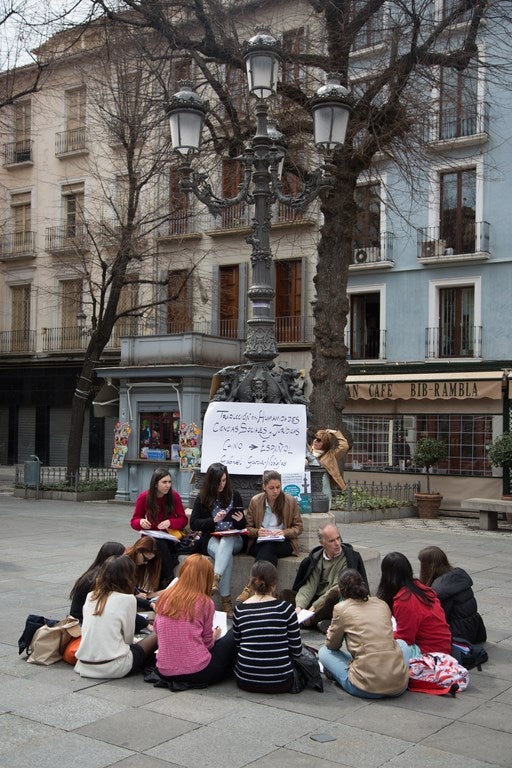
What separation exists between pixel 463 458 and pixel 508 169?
8.20 m

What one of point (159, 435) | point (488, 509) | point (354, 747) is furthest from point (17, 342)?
point (354, 747)

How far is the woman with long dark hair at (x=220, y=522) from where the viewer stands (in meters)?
8.09

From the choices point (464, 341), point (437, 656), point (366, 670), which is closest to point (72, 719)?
point (366, 670)

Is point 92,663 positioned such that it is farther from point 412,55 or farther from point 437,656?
point 412,55

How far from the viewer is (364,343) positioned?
26.9m

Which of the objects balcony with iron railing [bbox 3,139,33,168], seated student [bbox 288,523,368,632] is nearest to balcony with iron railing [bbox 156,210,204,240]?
balcony with iron railing [bbox 3,139,33,168]

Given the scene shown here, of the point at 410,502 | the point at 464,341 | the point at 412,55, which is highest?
the point at 412,55

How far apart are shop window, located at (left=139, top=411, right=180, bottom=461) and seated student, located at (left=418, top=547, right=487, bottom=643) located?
50.4 ft

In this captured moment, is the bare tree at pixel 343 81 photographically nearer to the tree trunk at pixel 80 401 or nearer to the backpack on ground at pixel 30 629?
the tree trunk at pixel 80 401

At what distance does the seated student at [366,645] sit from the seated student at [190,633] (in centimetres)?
84

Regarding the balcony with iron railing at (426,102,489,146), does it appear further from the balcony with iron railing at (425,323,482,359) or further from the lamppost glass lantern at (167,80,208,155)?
the lamppost glass lantern at (167,80,208,155)

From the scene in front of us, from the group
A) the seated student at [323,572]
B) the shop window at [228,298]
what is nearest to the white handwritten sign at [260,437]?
the seated student at [323,572]

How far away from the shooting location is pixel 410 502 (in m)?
20.4

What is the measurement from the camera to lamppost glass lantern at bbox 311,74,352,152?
948 centimetres
